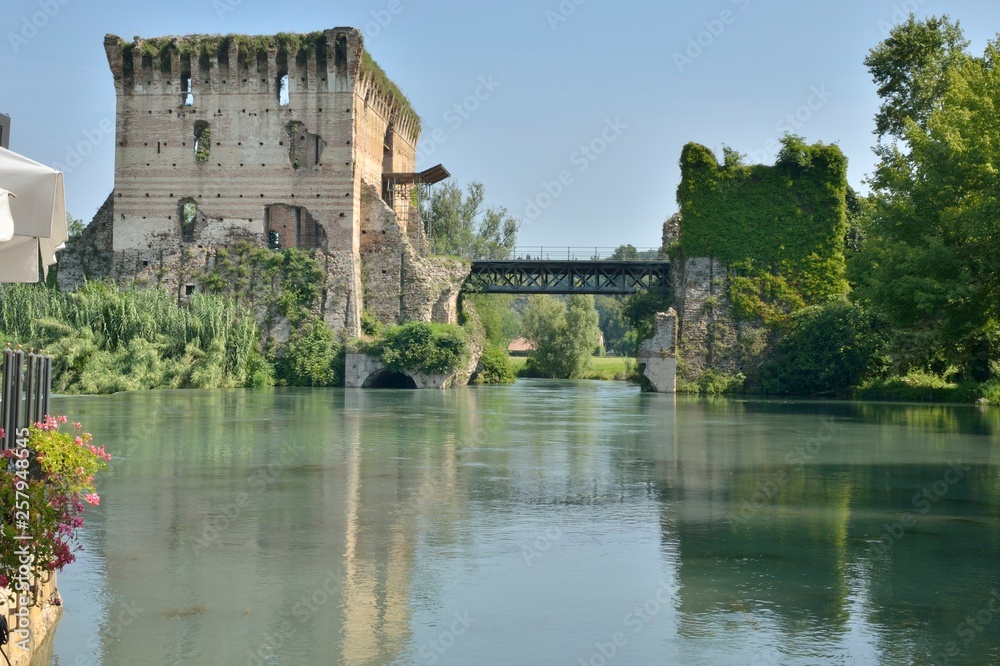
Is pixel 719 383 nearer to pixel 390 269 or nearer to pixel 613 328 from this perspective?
pixel 390 269

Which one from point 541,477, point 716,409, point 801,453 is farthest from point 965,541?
Answer: point 716,409

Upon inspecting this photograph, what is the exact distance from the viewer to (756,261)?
39.7 m

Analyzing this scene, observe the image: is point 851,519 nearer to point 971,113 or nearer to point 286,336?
point 971,113

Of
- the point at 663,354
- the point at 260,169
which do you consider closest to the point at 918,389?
the point at 663,354

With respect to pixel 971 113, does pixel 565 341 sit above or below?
below

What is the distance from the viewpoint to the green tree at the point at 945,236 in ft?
68.2

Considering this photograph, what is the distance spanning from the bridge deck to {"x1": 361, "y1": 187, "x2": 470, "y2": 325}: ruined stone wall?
2.43 m

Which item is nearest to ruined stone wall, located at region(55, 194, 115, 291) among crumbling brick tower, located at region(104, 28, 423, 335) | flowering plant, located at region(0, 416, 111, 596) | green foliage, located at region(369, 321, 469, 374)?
crumbling brick tower, located at region(104, 28, 423, 335)

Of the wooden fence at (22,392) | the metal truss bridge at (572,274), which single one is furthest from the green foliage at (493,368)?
the wooden fence at (22,392)

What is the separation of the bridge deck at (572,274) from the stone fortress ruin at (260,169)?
2547 millimetres

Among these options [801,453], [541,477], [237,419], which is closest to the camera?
[541,477]

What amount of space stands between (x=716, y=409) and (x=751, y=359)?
1035cm

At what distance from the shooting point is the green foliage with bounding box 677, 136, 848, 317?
3950cm

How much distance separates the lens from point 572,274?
44406 mm
